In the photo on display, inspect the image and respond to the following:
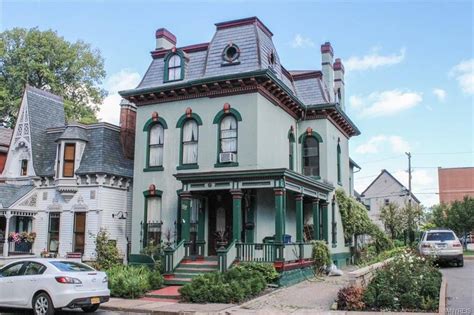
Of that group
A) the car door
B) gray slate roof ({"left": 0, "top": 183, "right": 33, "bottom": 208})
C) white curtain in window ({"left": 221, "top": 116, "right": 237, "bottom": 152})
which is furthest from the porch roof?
gray slate roof ({"left": 0, "top": 183, "right": 33, "bottom": 208})

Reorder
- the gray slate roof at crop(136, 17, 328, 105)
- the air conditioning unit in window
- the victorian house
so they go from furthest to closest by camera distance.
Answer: the gray slate roof at crop(136, 17, 328, 105)
the air conditioning unit in window
the victorian house

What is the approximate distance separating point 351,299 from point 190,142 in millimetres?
10621

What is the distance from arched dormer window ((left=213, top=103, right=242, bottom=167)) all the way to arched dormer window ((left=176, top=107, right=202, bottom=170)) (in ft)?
3.37

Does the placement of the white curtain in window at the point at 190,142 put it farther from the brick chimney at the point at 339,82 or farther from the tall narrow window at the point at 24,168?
the brick chimney at the point at 339,82

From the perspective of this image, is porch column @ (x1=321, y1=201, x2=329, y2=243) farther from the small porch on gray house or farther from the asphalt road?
the asphalt road

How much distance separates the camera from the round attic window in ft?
64.7

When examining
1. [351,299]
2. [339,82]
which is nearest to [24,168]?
[339,82]

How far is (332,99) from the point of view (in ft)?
79.9

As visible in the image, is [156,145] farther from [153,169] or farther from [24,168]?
[24,168]

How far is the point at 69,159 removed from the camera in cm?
2180

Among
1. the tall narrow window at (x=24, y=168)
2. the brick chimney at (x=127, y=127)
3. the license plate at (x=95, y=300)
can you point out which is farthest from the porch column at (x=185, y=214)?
the tall narrow window at (x=24, y=168)

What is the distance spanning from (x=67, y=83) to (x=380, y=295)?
114 feet

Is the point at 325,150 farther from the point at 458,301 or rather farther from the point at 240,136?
the point at 458,301

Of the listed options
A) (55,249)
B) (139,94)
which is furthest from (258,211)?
(55,249)
